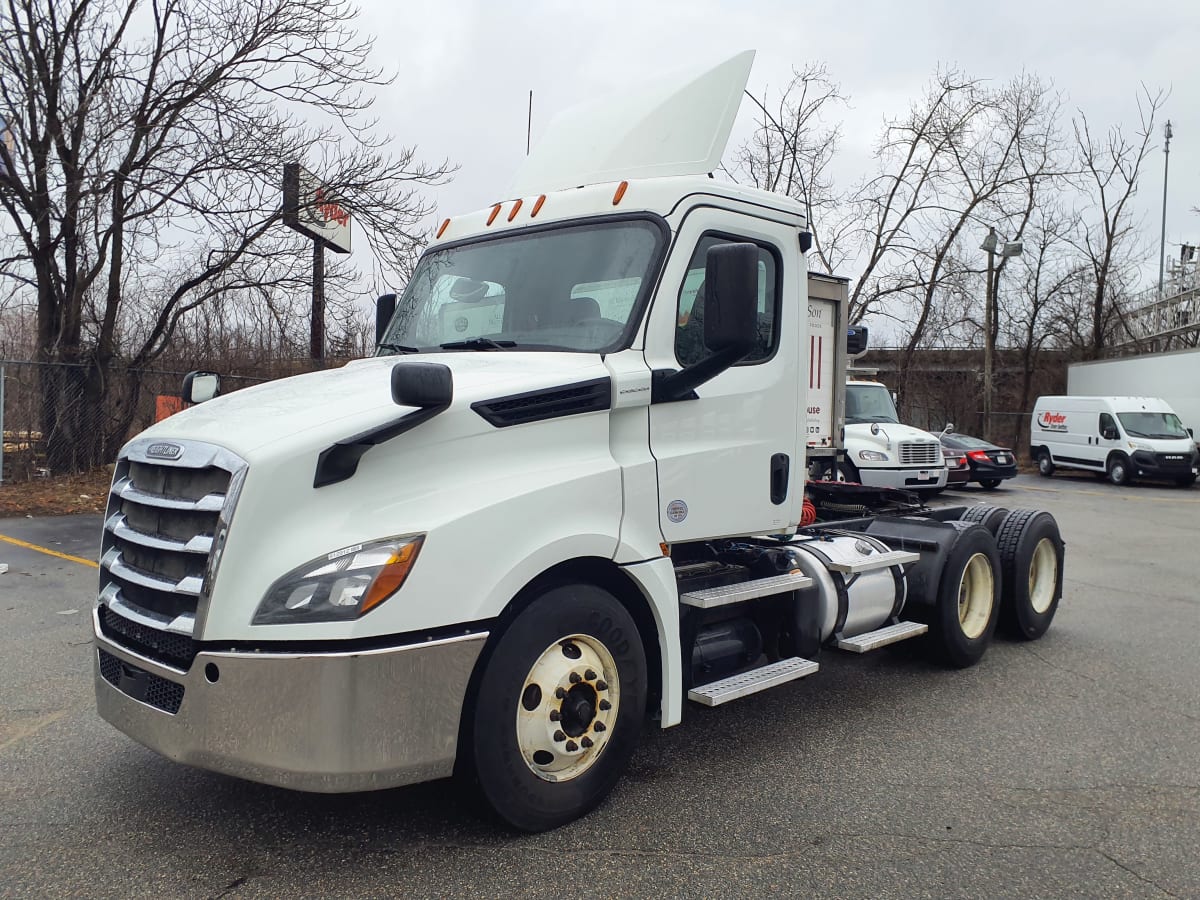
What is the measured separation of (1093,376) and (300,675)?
31152 millimetres

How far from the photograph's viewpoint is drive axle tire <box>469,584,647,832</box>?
3.48 m

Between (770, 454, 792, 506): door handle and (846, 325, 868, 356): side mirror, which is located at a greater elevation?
(846, 325, 868, 356): side mirror

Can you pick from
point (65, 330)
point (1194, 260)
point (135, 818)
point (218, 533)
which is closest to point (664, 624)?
point (218, 533)

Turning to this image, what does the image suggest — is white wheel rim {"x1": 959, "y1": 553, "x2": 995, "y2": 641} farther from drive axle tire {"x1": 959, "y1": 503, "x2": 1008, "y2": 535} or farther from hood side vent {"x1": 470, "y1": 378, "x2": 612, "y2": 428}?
hood side vent {"x1": 470, "y1": 378, "x2": 612, "y2": 428}

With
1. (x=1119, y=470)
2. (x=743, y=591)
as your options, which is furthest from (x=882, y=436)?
(x=743, y=591)

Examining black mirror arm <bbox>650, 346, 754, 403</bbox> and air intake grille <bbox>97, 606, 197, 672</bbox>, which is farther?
black mirror arm <bbox>650, 346, 754, 403</bbox>

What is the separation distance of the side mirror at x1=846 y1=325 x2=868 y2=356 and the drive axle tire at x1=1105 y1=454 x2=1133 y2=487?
18841 millimetres

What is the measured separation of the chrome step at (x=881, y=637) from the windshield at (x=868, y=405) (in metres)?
11.4

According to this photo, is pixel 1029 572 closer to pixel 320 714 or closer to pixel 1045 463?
pixel 320 714

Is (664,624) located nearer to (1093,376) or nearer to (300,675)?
(300,675)

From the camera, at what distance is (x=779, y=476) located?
484 centimetres

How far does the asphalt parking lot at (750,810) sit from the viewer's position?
3367 millimetres

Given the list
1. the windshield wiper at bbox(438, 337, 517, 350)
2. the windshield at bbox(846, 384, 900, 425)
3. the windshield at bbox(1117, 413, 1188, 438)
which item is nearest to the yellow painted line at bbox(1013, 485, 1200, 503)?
the windshield at bbox(1117, 413, 1188, 438)

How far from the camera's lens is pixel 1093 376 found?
96.4 feet
